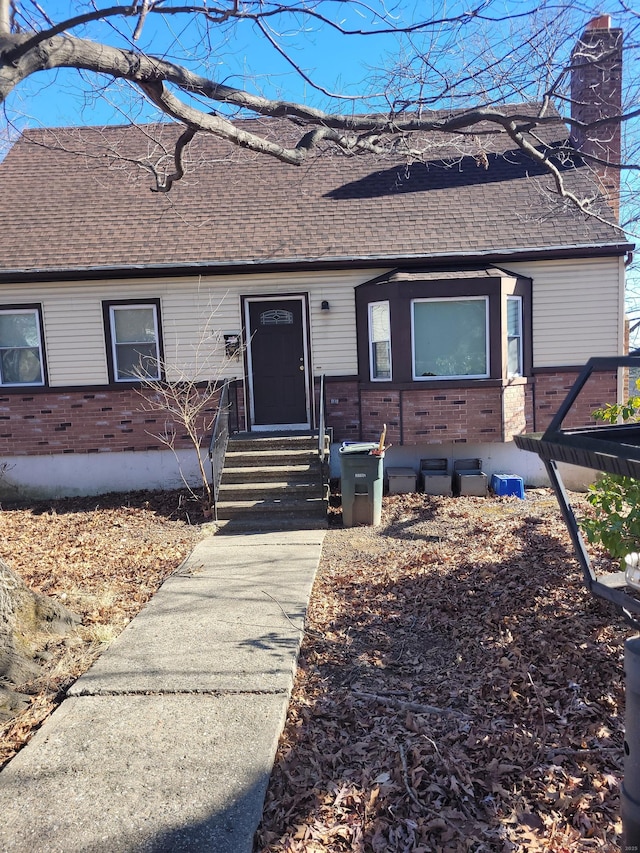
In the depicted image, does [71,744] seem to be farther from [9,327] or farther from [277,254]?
[9,327]

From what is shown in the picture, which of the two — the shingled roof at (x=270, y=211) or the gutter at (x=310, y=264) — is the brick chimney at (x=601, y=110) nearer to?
A: the shingled roof at (x=270, y=211)

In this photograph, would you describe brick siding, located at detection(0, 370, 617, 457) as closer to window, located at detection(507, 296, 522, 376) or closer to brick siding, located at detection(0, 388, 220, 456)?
brick siding, located at detection(0, 388, 220, 456)

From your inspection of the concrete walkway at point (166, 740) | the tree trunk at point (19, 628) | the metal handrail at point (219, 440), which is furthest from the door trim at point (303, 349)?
the tree trunk at point (19, 628)

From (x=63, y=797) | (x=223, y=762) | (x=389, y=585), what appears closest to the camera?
(x=63, y=797)

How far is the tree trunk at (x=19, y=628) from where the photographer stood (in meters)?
3.82

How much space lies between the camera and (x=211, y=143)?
1227 cm

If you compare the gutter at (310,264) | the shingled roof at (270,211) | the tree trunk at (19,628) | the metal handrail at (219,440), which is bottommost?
the tree trunk at (19,628)

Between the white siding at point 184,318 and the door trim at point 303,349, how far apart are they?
0.10 m

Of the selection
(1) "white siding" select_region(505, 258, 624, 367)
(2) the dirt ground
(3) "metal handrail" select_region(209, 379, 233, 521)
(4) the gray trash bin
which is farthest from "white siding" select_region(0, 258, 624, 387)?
(2) the dirt ground

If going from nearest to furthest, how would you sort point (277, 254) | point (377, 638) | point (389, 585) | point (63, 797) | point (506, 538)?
point (63, 797)
point (377, 638)
point (389, 585)
point (506, 538)
point (277, 254)

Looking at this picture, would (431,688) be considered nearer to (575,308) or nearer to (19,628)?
(19,628)

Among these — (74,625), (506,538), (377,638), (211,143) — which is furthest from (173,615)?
(211,143)

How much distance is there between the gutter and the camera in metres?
9.69

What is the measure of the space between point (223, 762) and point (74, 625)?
7.20 ft
